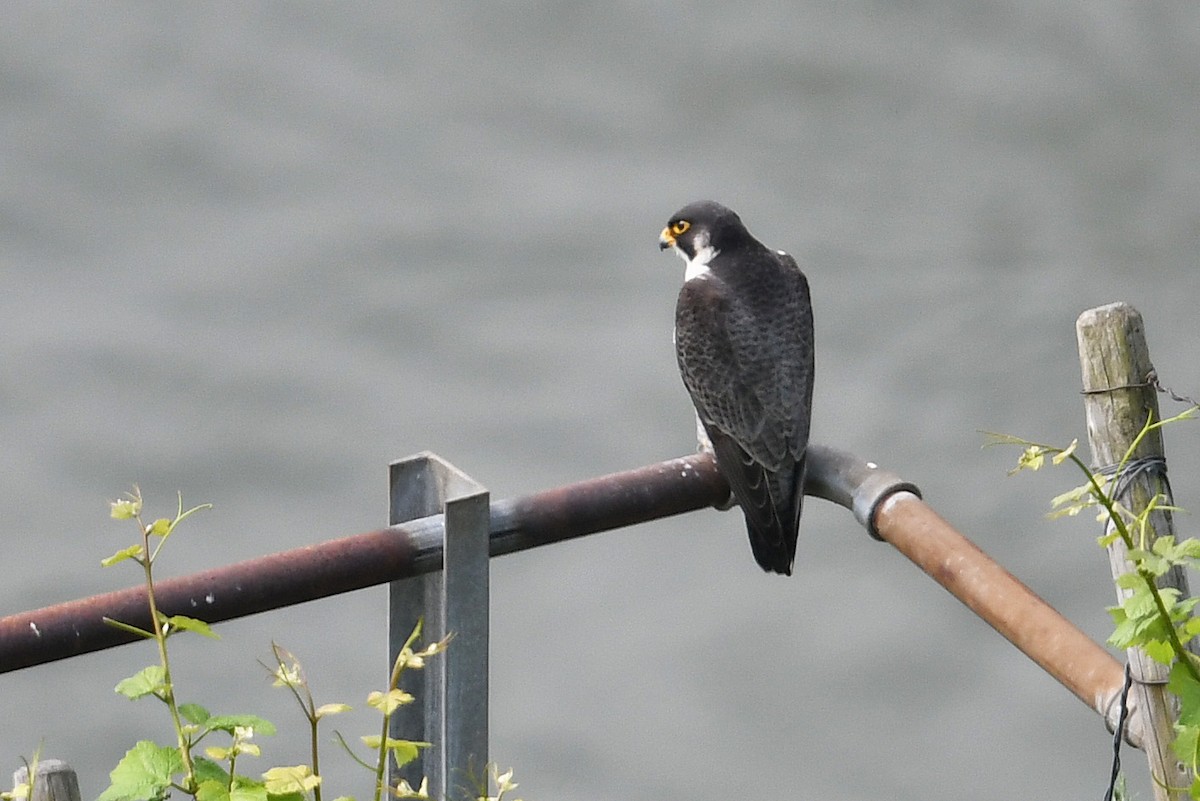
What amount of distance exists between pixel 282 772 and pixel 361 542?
50 cm

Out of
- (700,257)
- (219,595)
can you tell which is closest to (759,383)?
(700,257)

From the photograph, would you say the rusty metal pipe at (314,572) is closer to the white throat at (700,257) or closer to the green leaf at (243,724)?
the green leaf at (243,724)

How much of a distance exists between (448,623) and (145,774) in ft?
1.70

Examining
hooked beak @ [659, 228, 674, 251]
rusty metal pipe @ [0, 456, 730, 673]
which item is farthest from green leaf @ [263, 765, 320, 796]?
hooked beak @ [659, 228, 674, 251]

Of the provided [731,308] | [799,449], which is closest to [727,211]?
[731,308]

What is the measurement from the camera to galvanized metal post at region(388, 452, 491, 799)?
1.70 metres

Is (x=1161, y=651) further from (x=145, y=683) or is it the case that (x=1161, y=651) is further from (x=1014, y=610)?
(x=145, y=683)

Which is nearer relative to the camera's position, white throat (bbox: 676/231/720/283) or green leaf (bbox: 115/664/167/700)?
green leaf (bbox: 115/664/167/700)

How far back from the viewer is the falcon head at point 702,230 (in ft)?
11.3

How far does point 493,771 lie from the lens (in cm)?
136

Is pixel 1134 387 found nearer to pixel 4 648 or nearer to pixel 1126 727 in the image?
pixel 1126 727

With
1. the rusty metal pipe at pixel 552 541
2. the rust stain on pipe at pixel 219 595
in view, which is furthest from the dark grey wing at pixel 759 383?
the rust stain on pipe at pixel 219 595

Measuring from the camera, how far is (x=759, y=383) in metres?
3.08

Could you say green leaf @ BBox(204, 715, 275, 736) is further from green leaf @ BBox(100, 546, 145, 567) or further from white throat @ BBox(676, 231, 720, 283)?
white throat @ BBox(676, 231, 720, 283)
